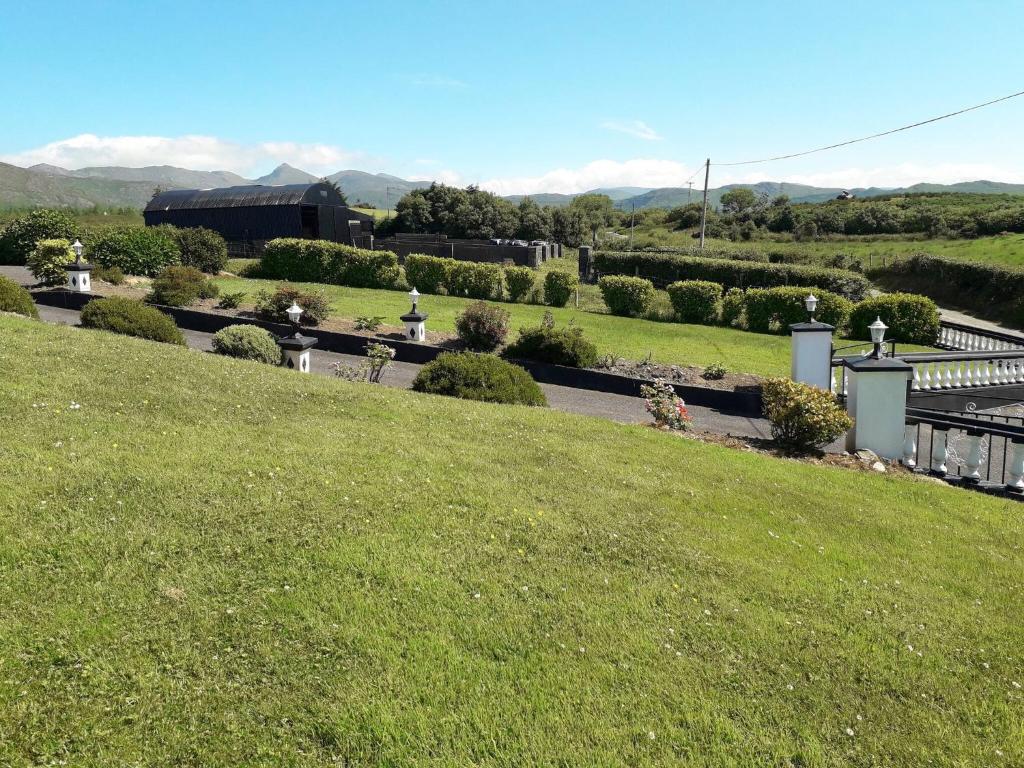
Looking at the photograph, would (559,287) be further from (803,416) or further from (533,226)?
(533,226)

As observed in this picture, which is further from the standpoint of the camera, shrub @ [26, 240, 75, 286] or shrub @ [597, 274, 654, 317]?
shrub @ [597, 274, 654, 317]

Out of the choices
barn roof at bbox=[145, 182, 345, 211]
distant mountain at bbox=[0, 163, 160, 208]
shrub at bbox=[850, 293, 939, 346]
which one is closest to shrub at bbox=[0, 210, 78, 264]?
barn roof at bbox=[145, 182, 345, 211]

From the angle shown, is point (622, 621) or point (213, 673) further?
point (622, 621)

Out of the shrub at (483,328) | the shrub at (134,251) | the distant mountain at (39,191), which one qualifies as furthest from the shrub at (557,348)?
the distant mountain at (39,191)

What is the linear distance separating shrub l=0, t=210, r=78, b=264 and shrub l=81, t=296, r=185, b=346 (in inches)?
655

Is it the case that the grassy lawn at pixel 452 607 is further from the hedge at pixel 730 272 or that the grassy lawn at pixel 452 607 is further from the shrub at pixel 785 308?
the hedge at pixel 730 272

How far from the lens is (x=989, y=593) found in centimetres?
552

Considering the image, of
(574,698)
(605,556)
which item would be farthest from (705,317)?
(574,698)

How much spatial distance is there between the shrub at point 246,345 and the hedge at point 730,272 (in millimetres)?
21273

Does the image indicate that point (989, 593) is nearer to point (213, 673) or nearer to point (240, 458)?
point (213, 673)

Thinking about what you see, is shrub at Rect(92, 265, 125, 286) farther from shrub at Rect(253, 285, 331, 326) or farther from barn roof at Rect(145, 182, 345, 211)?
barn roof at Rect(145, 182, 345, 211)

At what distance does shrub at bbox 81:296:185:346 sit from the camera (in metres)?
12.9

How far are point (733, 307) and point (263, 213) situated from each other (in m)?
27.2

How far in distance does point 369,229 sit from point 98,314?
1372 inches
